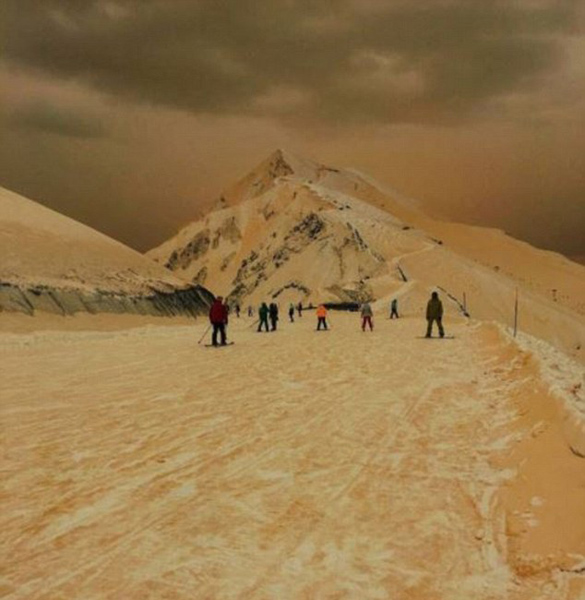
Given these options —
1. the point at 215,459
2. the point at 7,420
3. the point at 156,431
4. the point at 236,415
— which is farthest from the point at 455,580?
the point at 7,420

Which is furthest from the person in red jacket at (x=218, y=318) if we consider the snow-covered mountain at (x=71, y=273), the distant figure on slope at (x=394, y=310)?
the snow-covered mountain at (x=71, y=273)

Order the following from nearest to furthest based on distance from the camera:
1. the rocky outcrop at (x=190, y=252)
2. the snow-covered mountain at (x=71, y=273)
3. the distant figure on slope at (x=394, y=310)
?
1. the distant figure on slope at (x=394, y=310)
2. the snow-covered mountain at (x=71, y=273)
3. the rocky outcrop at (x=190, y=252)

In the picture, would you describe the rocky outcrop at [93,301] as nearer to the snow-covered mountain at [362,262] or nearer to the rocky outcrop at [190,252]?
the snow-covered mountain at [362,262]

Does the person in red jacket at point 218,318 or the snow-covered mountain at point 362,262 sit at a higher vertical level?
the snow-covered mountain at point 362,262

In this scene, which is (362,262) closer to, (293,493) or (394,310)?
(394,310)

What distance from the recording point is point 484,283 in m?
98.6

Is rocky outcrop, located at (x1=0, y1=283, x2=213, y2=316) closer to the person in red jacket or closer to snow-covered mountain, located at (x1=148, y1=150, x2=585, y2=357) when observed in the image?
snow-covered mountain, located at (x1=148, y1=150, x2=585, y2=357)

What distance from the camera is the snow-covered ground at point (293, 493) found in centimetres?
469

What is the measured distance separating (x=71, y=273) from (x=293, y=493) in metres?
58.8

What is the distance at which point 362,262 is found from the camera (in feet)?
342

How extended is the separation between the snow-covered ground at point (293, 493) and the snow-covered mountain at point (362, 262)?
6130 cm

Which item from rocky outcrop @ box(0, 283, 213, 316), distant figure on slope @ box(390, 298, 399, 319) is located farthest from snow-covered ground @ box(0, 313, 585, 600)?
rocky outcrop @ box(0, 283, 213, 316)

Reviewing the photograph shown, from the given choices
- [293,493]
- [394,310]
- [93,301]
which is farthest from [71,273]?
[293,493]

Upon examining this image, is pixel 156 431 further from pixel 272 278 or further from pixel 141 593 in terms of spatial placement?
pixel 272 278
